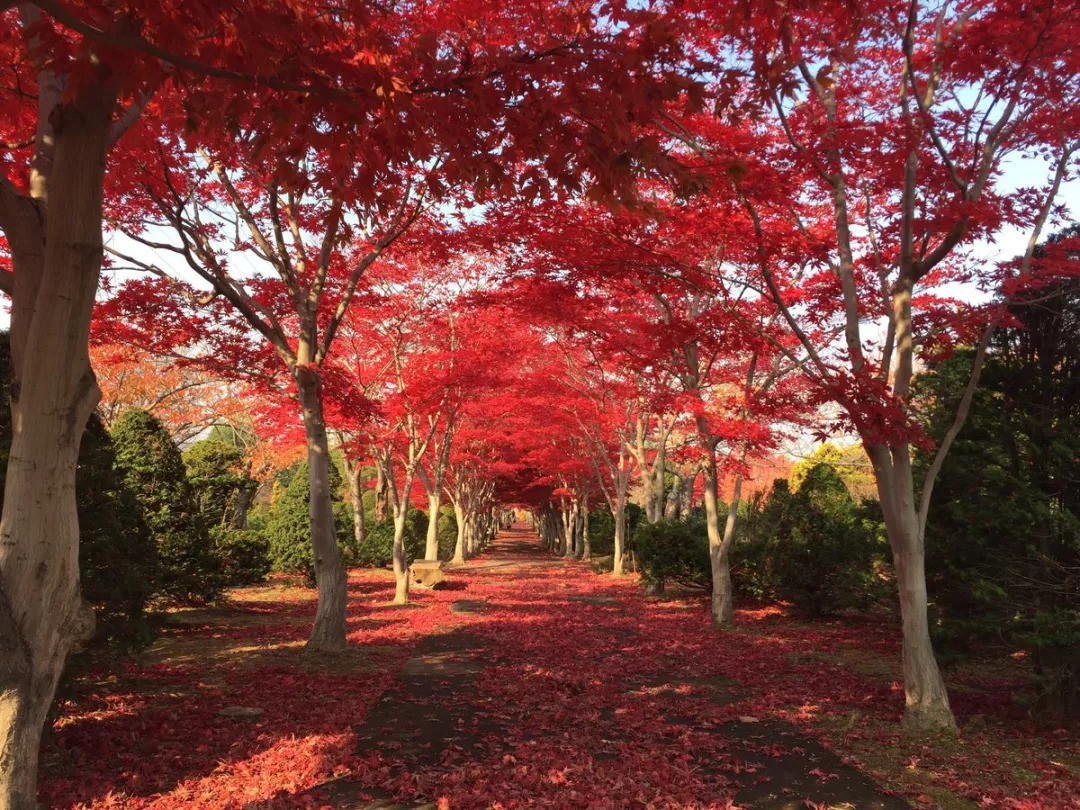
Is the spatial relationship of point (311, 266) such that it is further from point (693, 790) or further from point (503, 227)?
point (693, 790)

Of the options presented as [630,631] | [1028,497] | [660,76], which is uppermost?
[660,76]

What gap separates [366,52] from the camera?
521 cm

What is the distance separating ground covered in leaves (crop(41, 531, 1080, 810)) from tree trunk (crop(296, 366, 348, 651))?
39 cm

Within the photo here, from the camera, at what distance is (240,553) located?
44.8ft

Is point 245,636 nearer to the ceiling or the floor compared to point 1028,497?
nearer to the floor

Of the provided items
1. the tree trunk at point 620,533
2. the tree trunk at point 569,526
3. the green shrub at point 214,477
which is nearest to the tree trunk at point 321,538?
the green shrub at point 214,477

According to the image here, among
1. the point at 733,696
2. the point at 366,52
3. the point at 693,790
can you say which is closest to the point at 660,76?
the point at 366,52

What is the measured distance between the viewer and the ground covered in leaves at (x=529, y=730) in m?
4.48

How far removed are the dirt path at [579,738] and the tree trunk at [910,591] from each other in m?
1.18

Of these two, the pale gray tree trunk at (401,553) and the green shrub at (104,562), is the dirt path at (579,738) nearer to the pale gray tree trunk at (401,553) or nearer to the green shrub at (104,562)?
the green shrub at (104,562)

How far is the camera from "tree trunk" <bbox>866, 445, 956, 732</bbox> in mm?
6145

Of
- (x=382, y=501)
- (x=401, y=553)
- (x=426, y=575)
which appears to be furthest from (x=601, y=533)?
(x=401, y=553)

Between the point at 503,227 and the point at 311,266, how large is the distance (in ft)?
10.2

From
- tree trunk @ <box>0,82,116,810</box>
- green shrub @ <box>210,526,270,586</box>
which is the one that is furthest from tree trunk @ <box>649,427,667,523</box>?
tree trunk @ <box>0,82,116,810</box>
